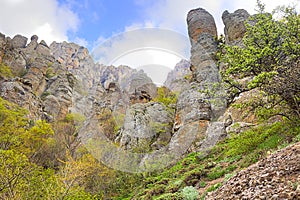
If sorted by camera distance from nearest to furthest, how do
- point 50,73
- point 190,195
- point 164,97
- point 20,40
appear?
1. point 190,195
2. point 164,97
3. point 50,73
4. point 20,40

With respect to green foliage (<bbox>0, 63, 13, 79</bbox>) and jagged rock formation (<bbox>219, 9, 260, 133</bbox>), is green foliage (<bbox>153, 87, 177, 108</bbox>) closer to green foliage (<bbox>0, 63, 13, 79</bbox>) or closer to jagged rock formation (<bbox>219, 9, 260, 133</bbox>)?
jagged rock formation (<bbox>219, 9, 260, 133</bbox>)

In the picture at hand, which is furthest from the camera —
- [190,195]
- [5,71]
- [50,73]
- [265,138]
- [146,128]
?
[50,73]

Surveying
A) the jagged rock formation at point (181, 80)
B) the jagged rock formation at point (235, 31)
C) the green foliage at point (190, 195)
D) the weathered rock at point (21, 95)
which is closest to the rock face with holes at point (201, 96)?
the jagged rock formation at point (235, 31)

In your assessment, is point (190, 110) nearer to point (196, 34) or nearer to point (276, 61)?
point (276, 61)

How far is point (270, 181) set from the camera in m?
6.21

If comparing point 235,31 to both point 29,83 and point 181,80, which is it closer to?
point 181,80

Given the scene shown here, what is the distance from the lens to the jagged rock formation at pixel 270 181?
5457 millimetres

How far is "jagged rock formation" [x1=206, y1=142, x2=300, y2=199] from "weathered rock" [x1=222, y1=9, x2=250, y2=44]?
27.6 m

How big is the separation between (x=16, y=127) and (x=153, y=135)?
15420 mm

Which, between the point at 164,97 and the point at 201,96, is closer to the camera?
the point at 201,96

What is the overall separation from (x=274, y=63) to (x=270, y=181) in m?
8.49

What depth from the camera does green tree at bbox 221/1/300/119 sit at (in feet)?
32.8

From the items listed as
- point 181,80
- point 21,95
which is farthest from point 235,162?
point 181,80

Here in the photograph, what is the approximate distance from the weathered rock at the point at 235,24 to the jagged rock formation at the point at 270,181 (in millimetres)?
27556
